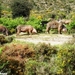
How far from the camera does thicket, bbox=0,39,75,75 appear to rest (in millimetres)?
16734

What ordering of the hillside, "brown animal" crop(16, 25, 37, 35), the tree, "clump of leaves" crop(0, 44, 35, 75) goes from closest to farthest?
"clump of leaves" crop(0, 44, 35, 75) < "brown animal" crop(16, 25, 37, 35) < the tree < the hillside

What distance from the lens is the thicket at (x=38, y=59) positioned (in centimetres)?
1673

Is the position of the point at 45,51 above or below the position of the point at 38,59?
above

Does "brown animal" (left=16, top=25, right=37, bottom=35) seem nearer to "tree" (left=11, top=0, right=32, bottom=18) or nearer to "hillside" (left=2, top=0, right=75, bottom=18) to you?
"tree" (left=11, top=0, right=32, bottom=18)

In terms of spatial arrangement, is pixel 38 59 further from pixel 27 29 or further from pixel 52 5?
pixel 52 5

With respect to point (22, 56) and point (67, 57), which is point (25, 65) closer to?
point (22, 56)

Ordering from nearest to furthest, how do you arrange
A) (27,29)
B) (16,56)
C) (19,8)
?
(16,56), (27,29), (19,8)

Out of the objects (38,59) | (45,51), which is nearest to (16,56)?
(38,59)

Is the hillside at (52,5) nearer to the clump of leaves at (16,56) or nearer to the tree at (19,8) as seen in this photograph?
the tree at (19,8)

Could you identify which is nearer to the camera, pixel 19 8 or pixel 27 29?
pixel 27 29

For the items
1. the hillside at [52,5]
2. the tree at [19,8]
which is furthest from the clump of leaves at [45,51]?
the hillside at [52,5]

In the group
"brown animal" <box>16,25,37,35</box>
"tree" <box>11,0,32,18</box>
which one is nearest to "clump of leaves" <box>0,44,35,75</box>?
"brown animal" <box>16,25,37,35</box>

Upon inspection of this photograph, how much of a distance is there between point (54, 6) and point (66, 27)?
52544 mm

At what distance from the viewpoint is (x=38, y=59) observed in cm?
1838
